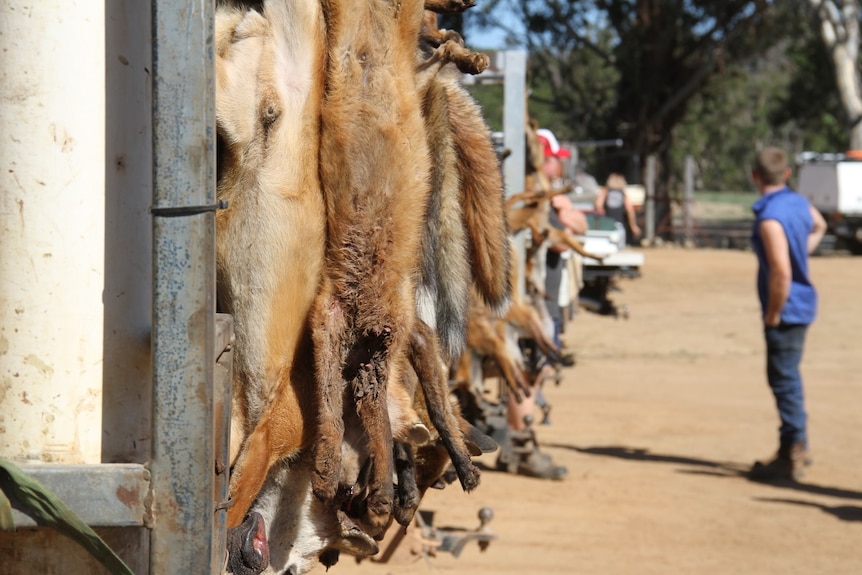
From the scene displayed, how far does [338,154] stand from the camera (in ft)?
7.77

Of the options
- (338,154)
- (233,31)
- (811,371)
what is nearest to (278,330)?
(338,154)

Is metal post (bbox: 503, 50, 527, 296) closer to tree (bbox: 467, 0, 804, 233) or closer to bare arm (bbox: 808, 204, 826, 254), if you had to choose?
bare arm (bbox: 808, 204, 826, 254)

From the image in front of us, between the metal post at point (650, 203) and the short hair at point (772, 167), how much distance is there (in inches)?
928

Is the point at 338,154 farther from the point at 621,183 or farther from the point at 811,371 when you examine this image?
the point at 621,183

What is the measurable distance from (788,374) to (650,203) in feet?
79.4

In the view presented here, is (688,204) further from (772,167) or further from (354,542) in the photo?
(354,542)

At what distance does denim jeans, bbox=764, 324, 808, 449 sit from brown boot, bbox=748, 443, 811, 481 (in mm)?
64

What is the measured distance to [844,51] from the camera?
31859 mm

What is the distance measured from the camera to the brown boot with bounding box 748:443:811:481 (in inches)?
348

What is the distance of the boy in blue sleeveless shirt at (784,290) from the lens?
27.7 feet

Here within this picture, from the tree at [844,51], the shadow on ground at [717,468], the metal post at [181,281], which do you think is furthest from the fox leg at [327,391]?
the tree at [844,51]

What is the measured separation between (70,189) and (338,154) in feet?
2.48

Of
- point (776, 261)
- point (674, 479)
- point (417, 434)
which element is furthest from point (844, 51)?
point (417, 434)

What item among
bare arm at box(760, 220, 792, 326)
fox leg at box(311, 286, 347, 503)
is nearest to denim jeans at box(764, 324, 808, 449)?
bare arm at box(760, 220, 792, 326)
